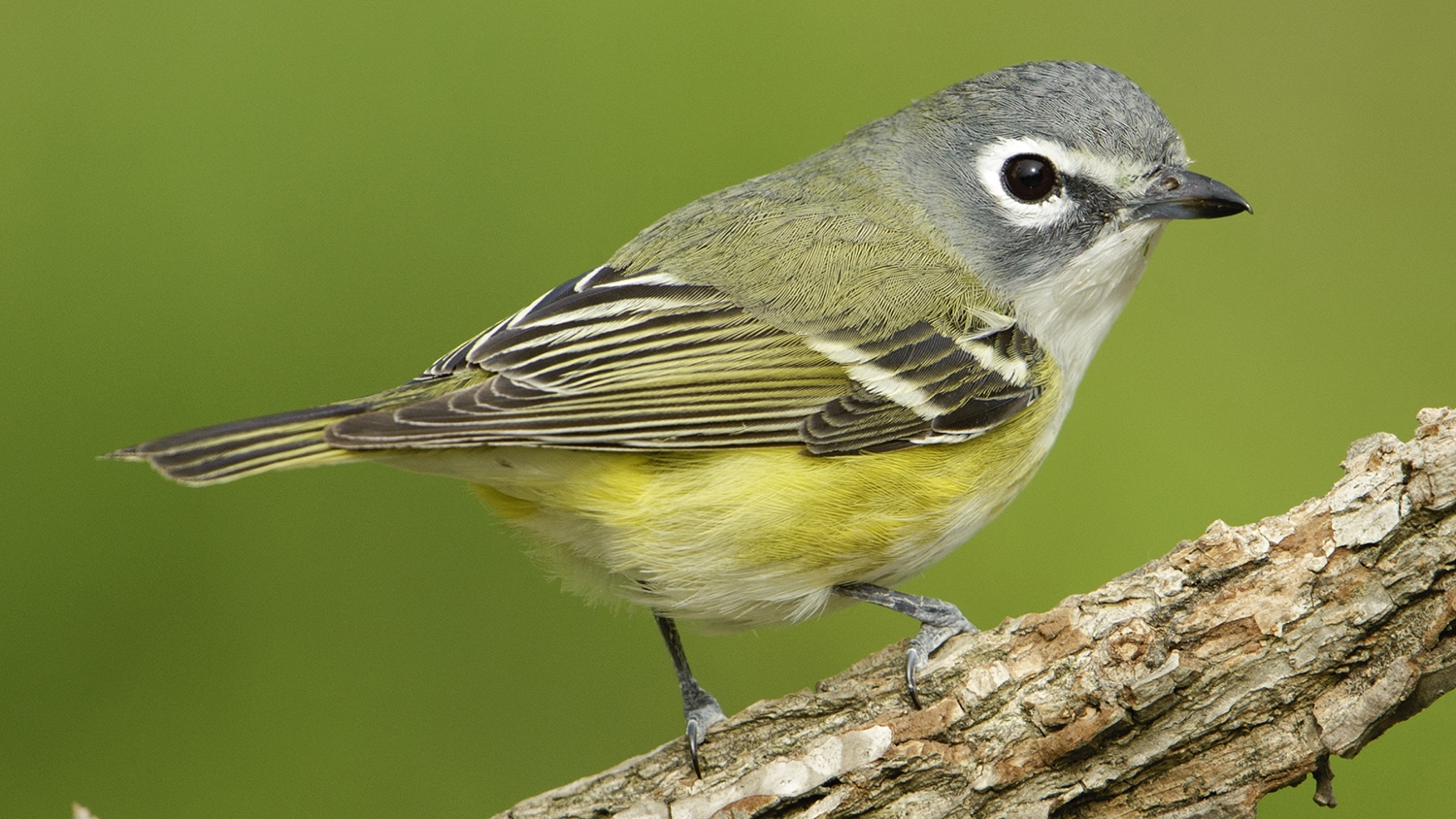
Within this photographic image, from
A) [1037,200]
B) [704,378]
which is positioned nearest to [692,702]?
[704,378]

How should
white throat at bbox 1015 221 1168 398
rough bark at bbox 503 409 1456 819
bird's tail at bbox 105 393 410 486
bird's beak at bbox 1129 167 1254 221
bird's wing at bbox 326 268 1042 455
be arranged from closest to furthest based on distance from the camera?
rough bark at bbox 503 409 1456 819
bird's tail at bbox 105 393 410 486
bird's wing at bbox 326 268 1042 455
bird's beak at bbox 1129 167 1254 221
white throat at bbox 1015 221 1168 398

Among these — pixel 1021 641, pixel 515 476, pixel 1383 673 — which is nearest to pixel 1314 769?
pixel 1383 673

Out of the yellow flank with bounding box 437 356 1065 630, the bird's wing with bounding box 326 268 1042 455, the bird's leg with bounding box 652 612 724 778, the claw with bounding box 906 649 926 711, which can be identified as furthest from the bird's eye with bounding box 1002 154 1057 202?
the bird's leg with bounding box 652 612 724 778

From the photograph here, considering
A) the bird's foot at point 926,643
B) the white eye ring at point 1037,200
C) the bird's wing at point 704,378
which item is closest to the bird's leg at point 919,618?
the bird's foot at point 926,643

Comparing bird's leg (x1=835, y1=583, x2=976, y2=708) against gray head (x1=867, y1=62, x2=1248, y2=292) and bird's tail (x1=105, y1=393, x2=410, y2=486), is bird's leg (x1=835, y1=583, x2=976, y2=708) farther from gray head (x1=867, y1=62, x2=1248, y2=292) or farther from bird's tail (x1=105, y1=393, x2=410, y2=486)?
bird's tail (x1=105, y1=393, x2=410, y2=486)

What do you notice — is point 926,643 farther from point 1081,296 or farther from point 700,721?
point 1081,296

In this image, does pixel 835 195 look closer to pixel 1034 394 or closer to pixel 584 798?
pixel 1034 394
